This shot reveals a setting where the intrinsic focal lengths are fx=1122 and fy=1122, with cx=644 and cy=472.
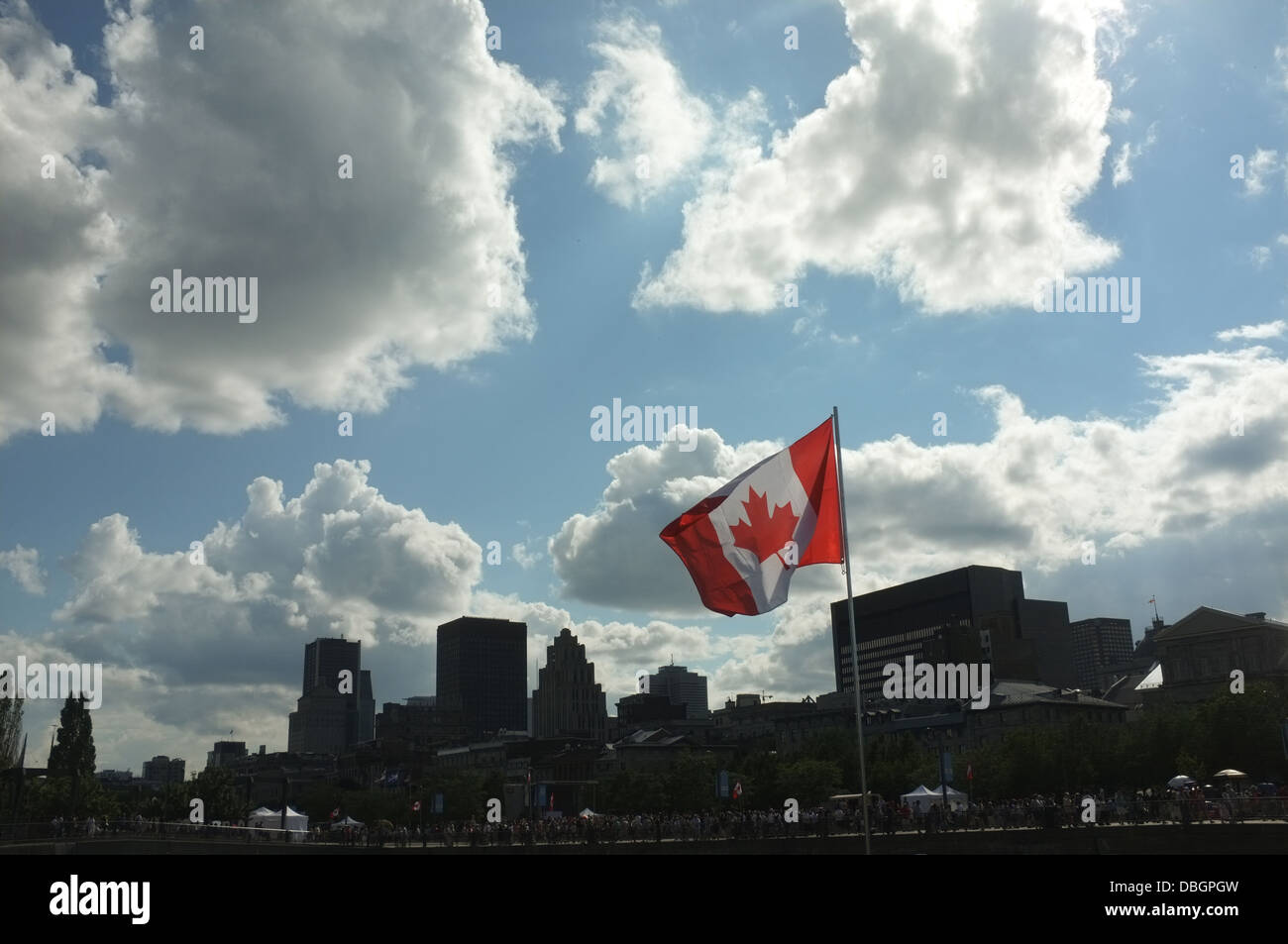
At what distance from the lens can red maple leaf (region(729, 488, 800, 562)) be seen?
920 inches

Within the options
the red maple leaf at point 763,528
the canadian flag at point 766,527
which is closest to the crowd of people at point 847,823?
the canadian flag at point 766,527

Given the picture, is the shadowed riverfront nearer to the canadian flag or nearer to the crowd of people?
the crowd of people

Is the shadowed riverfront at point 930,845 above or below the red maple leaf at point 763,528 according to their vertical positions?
below

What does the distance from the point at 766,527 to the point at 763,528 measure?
0.07m

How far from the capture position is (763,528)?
2350 centimetres

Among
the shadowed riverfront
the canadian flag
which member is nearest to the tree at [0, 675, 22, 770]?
the shadowed riverfront

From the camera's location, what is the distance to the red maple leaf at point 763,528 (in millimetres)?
23359

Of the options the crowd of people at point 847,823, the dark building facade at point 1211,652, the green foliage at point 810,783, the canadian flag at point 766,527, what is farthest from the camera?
the dark building facade at point 1211,652

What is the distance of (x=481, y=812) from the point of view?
486ft

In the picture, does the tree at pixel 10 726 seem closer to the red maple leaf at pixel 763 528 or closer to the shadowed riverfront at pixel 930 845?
the shadowed riverfront at pixel 930 845

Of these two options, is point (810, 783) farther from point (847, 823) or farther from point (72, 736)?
point (72, 736)
